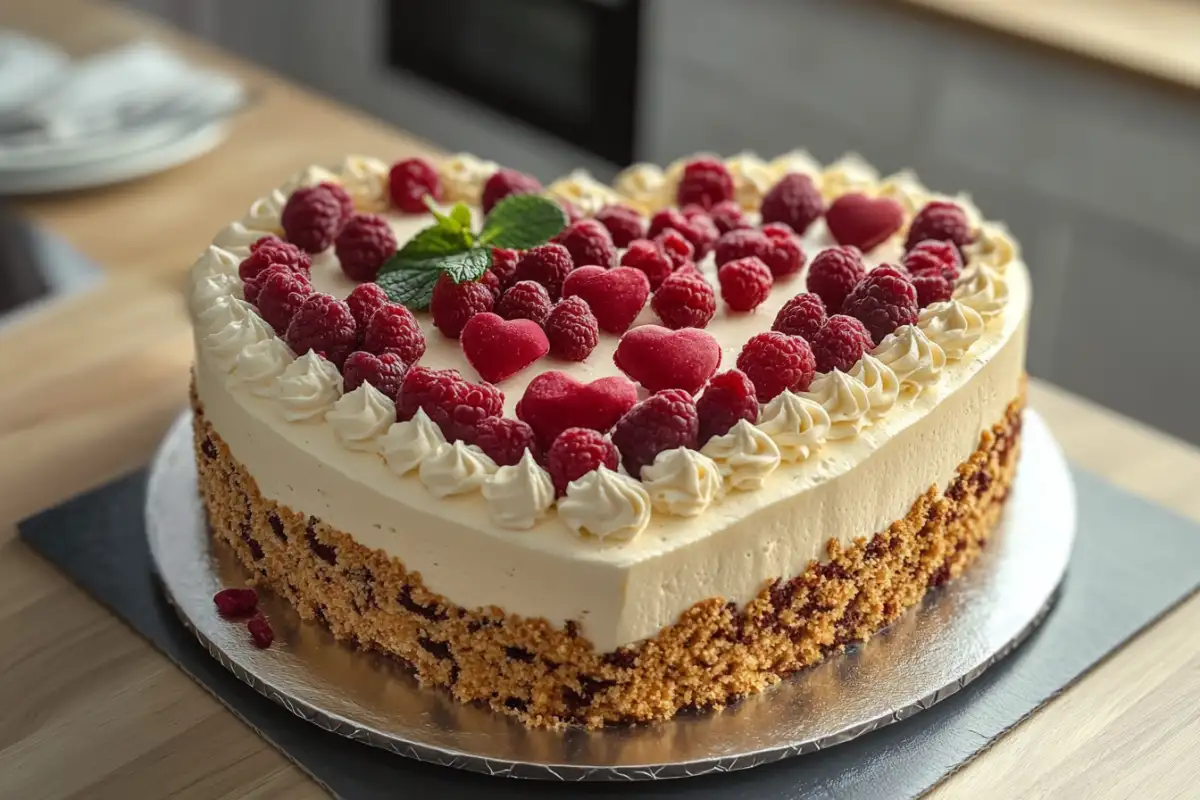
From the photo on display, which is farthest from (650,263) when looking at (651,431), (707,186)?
(651,431)

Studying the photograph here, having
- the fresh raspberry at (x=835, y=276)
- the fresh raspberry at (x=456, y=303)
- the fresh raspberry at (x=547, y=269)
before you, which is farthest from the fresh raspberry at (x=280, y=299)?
the fresh raspberry at (x=835, y=276)

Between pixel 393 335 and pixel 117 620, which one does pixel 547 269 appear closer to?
pixel 393 335

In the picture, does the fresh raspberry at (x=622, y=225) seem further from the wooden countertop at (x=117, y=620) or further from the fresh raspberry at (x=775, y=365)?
the wooden countertop at (x=117, y=620)

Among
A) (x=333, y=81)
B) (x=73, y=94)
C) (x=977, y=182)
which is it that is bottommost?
(x=333, y=81)

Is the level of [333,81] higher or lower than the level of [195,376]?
lower

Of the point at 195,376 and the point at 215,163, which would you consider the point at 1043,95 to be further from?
the point at 195,376

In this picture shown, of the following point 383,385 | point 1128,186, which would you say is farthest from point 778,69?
point 383,385
